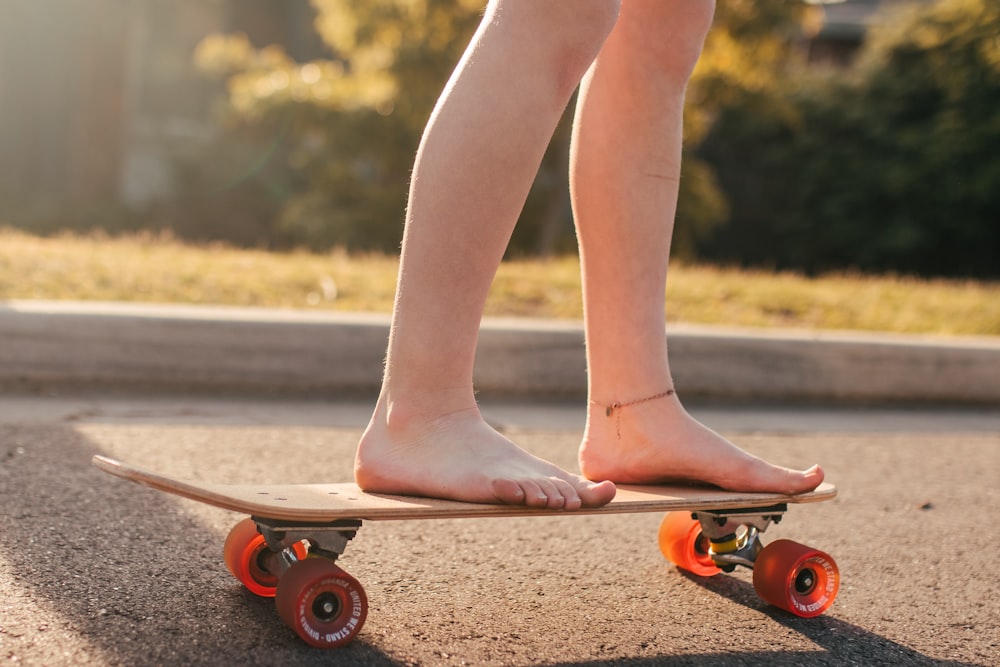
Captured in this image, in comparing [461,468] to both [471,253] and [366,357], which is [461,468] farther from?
[366,357]

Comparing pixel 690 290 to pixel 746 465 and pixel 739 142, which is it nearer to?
pixel 746 465

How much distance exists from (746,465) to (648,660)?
391mm

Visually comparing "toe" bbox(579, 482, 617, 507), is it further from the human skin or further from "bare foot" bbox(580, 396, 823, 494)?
"bare foot" bbox(580, 396, 823, 494)

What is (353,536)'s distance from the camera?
1.40 meters

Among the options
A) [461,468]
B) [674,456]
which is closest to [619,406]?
[674,456]

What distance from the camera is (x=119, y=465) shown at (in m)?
1.27

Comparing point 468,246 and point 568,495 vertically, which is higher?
point 468,246

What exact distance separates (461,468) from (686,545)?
1.67 feet

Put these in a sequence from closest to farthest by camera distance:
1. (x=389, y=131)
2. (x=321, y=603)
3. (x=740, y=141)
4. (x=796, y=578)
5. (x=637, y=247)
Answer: (x=321, y=603) → (x=796, y=578) → (x=637, y=247) → (x=389, y=131) → (x=740, y=141)

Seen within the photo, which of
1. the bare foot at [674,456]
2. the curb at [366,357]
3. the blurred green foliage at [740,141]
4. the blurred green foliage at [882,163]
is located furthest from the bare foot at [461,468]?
the blurred green foliage at [882,163]

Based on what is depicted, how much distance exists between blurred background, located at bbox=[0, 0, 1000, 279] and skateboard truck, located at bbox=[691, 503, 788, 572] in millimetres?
9723

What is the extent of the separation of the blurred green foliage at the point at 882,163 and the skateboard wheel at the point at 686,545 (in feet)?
47.7

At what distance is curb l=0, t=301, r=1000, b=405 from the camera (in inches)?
115

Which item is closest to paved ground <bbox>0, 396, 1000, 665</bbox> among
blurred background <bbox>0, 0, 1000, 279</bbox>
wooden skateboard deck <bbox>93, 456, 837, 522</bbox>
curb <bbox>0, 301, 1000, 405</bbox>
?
wooden skateboard deck <bbox>93, 456, 837, 522</bbox>
